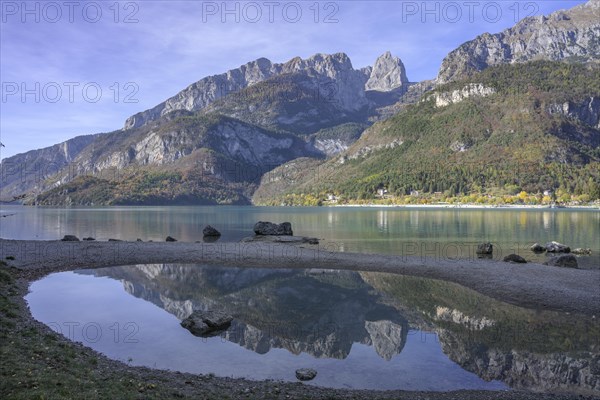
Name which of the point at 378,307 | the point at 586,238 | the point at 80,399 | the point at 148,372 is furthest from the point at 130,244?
the point at 586,238

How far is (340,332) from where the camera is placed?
21.4 meters

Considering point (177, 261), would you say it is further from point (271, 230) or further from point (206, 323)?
point (206, 323)

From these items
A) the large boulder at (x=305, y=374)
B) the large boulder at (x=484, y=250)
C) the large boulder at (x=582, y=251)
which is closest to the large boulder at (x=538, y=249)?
the large boulder at (x=582, y=251)

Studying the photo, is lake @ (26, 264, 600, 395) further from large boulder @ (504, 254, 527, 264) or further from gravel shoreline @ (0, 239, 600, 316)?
large boulder @ (504, 254, 527, 264)

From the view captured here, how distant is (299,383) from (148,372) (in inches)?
209

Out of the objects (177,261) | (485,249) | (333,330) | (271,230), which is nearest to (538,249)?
(485,249)

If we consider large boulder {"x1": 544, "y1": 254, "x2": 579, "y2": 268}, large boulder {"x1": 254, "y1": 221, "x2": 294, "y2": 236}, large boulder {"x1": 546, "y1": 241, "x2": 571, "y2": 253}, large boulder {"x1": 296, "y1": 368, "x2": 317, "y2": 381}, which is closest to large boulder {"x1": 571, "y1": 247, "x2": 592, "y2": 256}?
large boulder {"x1": 546, "y1": 241, "x2": 571, "y2": 253}

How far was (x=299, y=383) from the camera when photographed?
14734mm

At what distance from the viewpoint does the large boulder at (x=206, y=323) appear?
20.8 meters

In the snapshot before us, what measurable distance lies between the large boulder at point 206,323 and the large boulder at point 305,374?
254 inches

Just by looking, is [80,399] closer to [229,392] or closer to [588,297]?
[229,392]

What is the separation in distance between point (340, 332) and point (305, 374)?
6134 millimetres

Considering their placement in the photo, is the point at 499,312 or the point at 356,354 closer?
the point at 356,354

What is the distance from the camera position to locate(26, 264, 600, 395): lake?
1625 centimetres
